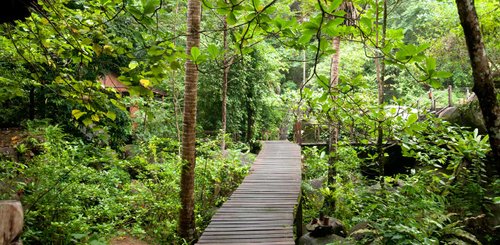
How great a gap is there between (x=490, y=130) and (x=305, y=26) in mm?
1255

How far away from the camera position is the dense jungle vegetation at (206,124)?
1794 millimetres

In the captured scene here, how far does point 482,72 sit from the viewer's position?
1779 millimetres

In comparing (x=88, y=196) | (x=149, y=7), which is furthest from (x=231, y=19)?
(x=88, y=196)

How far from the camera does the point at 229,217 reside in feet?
18.7

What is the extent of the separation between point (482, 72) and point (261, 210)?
4851 mm

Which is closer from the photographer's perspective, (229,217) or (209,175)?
(229,217)

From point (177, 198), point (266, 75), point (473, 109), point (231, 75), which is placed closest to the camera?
point (177, 198)

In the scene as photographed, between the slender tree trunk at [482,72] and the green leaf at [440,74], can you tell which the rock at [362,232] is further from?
the green leaf at [440,74]

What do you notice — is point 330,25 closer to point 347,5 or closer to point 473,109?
point 347,5

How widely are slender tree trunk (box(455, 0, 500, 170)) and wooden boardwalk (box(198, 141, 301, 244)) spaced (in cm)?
359

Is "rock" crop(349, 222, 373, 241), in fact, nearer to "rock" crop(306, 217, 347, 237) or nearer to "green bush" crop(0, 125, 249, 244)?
"rock" crop(306, 217, 347, 237)

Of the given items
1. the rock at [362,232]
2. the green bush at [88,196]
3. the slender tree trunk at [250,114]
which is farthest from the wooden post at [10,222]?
the slender tree trunk at [250,114]

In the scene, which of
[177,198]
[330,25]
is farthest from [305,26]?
[177,198]

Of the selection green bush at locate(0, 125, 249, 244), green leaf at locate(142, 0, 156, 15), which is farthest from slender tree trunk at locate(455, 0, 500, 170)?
green bush at locate(0, 125, 249, 244)
